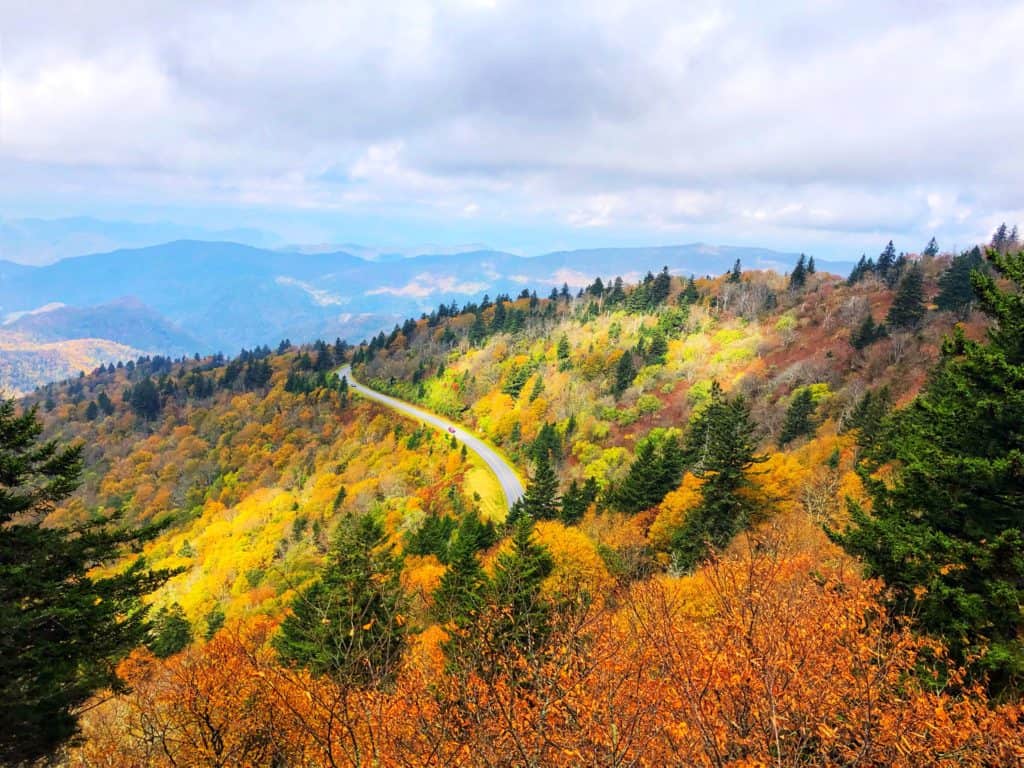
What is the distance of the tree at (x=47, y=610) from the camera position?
33.0 ft

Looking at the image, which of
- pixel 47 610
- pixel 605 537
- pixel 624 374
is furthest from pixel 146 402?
pixel 47 610

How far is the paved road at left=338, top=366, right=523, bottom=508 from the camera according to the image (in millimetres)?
56109

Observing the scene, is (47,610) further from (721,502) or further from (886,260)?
(886,260)

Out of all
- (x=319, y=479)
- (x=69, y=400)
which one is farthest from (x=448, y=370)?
(x=69, y=400)

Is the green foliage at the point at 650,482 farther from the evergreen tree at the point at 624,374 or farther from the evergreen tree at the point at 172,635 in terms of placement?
the evergreen tree at the point at 624,374

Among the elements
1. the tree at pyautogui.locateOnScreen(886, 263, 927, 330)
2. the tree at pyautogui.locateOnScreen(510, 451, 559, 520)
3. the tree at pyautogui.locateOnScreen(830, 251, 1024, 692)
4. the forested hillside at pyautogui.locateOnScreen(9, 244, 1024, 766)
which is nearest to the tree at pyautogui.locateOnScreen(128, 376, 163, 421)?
the forested hillside at pyautogui.locateOnScreen(9, 244, 1024, 766)

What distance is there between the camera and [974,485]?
10172 mm

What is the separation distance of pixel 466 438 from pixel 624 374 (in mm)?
25201

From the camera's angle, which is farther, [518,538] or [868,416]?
[868,416]

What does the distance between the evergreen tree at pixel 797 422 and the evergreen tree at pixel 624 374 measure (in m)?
25.2

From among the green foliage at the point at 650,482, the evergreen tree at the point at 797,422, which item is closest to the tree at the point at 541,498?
the green foliage at the point at 650,482

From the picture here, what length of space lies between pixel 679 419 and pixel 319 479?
51.2 metres

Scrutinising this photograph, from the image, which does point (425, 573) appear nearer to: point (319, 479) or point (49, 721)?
point (49, 721)

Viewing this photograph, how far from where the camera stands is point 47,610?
33.1 ft
